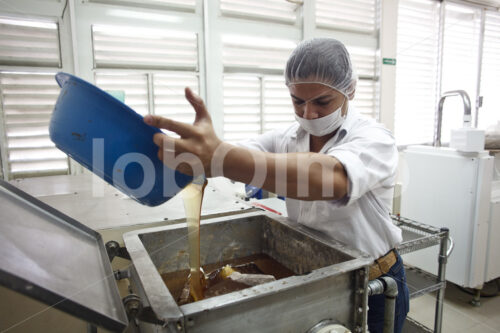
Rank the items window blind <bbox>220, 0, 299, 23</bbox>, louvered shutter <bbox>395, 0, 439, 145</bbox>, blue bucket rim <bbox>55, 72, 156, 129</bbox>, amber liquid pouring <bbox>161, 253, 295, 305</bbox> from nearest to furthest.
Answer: blue bucket rim <bbox>55, 72, 156, 129</bbox> < amber liquid pouring <bbox>161, 253, 295, 305</bbox> < window blind <bbox>220, 0, 299, 23</bbox> < louvered shutter <bbox>395, 0, 439, 145</bbox>

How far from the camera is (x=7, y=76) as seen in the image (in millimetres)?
2092

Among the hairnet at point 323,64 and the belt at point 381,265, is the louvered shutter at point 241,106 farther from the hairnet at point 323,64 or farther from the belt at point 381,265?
the belt at point 381,265

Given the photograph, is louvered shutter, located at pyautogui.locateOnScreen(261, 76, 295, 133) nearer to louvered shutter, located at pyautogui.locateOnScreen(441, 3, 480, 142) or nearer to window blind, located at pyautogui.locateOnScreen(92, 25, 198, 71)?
window blind, located at pyautogui.locateOnScreen(92, 25, 198, 71)

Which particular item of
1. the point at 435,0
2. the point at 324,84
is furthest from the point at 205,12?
the point at 435,0

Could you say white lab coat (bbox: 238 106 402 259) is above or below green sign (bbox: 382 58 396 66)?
below

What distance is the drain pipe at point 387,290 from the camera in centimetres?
85

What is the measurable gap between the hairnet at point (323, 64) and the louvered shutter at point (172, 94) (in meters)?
1.74

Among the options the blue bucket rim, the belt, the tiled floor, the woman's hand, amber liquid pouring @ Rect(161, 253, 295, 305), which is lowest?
the tiled floor

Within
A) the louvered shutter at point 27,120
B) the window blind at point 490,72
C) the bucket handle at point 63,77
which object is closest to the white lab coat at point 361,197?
the bucket handle at point 63,77

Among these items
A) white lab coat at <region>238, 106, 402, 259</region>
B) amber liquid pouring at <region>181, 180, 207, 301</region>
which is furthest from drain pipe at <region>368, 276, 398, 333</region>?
amber liquid pouring at <region>181, 180, 207, 301</region>

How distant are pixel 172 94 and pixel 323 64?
1882 millimetres

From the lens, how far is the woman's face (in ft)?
3.21

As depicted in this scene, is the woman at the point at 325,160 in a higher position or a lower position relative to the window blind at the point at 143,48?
lower

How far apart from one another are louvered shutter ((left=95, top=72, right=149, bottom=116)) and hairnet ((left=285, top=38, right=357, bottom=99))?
5.83 feet
